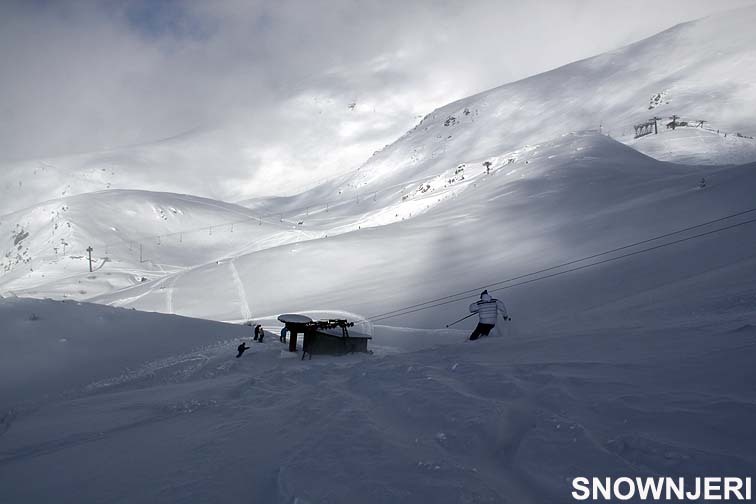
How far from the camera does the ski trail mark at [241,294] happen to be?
83.5ft

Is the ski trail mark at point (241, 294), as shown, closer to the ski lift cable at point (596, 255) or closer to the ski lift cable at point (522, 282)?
the ski lift cable at point (522, 282)

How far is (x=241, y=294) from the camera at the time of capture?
2969 centimetres

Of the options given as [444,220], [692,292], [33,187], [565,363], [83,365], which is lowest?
[83,365]

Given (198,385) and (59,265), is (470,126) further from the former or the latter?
(198,385)

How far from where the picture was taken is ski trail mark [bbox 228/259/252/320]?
83.5 ft

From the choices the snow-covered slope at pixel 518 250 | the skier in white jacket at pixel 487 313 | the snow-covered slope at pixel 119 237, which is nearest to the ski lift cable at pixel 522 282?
the snow-covered slope at pixel 518 250

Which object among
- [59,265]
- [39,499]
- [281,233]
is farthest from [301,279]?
[59,265]

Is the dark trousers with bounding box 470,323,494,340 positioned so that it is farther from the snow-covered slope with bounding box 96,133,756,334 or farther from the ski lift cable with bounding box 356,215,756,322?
the ski lift cable with bounding box 356,215,756,322

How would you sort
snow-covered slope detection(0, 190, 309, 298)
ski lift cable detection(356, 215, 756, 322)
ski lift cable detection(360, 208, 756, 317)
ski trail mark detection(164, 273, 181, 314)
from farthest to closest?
1. snow-covered slope detection(0, 190, 309, 298)
2. ski trail mark detection(164, 273, 181, 314)
3. ski lift cable detection(360, 208, 756, 317)
4. ski lift cable detection(356, 215, 756, 322)

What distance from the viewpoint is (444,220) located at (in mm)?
33906

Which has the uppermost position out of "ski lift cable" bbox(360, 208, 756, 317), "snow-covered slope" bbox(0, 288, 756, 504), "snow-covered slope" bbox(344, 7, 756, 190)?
"snow-covered slope" bbox(344, 7, 756, 190)

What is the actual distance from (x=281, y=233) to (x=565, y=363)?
7646 cm

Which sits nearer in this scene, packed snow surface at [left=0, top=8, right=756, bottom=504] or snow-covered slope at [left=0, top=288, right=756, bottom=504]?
snow-covered slope at [left=0, top=288, right=756, bottom=504]

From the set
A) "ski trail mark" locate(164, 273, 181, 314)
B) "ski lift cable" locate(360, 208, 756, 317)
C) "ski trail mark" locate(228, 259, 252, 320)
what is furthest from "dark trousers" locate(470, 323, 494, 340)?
"ski trail mark" locate(164, 273, 181, 314)
